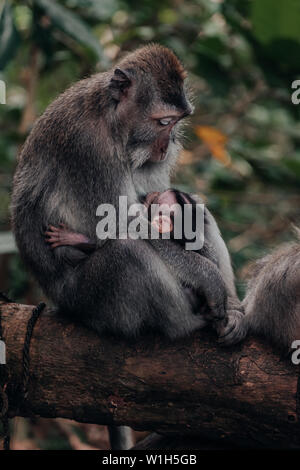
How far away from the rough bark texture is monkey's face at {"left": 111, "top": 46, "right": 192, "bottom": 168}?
108 cm

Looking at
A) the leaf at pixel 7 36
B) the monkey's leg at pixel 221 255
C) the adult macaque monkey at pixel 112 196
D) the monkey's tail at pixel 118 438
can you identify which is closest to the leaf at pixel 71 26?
the leaf at pixel 7 36

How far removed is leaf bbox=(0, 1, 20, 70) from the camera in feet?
13.5

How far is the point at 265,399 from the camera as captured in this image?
9.11ft

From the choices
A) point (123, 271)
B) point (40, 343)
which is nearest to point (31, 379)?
point (40, 343)

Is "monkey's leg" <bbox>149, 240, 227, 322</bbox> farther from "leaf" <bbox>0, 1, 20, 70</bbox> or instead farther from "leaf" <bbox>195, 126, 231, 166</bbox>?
"leaf" <bbox>195, 126, 231, 166</bbox>

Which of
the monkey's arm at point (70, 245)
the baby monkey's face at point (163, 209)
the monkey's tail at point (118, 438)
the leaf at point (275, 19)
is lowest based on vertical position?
the monkey's tail at point (118, 438)

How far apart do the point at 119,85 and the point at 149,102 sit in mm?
196

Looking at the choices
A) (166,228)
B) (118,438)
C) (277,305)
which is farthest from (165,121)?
(118,438)

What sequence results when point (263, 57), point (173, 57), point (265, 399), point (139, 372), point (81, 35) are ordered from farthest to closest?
point (263, 57) < point (81, 35) < point (173, 57) < point (139, 372) < point (265, 399)

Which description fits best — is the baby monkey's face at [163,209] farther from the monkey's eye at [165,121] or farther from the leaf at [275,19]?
the leaf at [275,19]

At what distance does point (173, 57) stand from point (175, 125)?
1.30ft

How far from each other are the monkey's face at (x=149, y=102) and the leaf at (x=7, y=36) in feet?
3.67

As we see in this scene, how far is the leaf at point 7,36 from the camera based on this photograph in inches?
163

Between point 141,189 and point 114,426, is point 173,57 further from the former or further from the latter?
point 114,426
